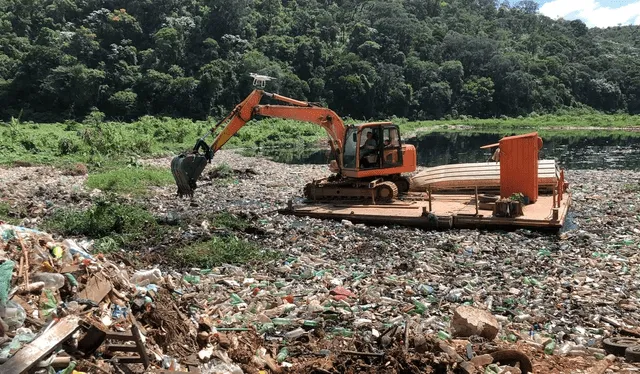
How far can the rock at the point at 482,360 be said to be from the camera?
631cm

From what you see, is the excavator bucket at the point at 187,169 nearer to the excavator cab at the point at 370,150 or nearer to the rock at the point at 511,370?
the excavator cab at the point at 370,150

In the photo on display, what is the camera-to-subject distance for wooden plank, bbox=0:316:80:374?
4.53 m

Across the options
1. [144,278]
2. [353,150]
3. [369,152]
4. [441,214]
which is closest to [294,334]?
[144,278]

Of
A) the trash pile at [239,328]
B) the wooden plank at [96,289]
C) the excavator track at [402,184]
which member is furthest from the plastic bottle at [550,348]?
the excavator track at [402,184]

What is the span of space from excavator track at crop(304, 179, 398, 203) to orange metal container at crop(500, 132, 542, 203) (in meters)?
2.96

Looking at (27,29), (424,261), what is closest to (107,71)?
(27,29)

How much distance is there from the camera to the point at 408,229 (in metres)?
13.8

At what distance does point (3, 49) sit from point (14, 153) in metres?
51.7

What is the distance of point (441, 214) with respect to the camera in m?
13.9

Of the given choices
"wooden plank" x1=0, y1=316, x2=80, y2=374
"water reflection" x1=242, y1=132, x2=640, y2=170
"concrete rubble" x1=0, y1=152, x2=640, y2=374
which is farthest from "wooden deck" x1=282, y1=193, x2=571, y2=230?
"water reflection" x1=242, y1=132, x2=640, y2=170

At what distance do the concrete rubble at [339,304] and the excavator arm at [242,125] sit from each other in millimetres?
1669

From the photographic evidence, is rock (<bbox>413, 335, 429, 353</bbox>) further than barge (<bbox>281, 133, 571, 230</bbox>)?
No

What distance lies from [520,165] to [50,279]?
11.6 m

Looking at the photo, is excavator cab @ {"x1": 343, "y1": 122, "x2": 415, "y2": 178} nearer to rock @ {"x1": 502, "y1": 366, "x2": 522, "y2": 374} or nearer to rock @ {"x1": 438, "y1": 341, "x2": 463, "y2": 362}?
rock @ {"x1": 438, "y1": 341, "x2": 463, "y2": 362}
